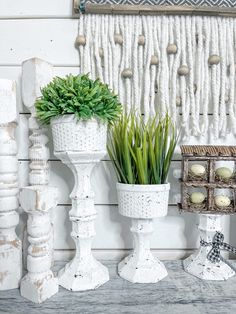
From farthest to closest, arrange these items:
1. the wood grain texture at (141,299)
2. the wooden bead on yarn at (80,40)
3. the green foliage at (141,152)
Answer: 1. the wooden bead on yarn at (80,40)
2. the green foliage at (141,152)
3. the wood grain texture at (141,299)

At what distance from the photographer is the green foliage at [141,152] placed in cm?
69

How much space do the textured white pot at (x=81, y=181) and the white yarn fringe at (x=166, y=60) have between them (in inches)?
8.3

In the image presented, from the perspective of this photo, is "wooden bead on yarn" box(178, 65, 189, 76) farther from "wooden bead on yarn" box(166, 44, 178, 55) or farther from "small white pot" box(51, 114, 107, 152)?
"small white pot" box(51, 114, 107, 152)

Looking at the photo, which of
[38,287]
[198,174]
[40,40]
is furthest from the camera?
[40,40]

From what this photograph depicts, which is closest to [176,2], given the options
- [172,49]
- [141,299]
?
[172,49]

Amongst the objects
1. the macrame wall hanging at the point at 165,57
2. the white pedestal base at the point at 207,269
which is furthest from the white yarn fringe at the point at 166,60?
the white pedestal base at the point at 207,269

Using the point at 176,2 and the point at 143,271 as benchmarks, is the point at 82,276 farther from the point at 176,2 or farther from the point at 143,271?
the point at 176,2

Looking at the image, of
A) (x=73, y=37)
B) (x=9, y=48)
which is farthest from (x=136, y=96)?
(x=9, y=48)

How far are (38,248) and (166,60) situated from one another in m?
0.58

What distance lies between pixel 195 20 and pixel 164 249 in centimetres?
66

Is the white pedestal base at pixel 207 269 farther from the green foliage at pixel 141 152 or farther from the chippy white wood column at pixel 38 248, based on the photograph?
the chippy white wood column at pixel 38 248

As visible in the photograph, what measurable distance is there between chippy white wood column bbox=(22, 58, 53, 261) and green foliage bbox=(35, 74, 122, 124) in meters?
0.06

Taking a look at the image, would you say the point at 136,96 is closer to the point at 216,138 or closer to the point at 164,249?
the point at 216,138

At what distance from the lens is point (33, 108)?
718 millimetres
